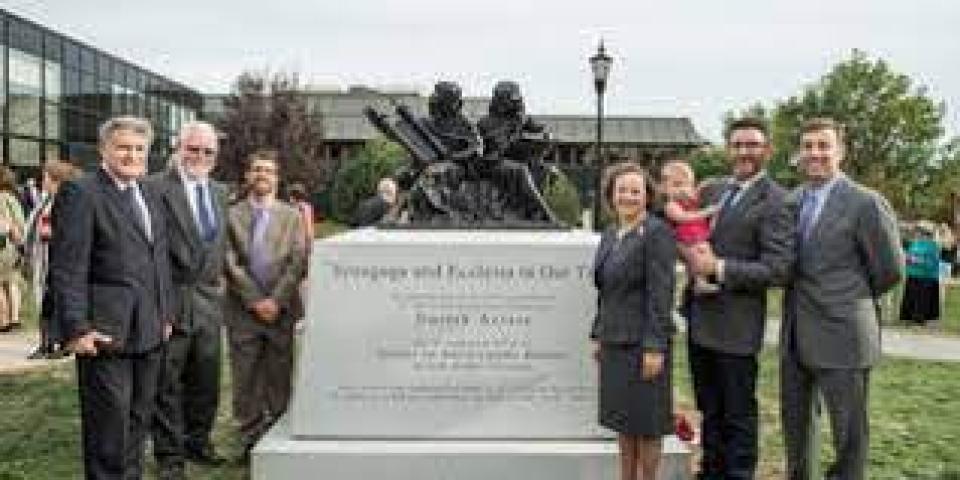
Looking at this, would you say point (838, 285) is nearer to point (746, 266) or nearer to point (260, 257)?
point (746, 266)

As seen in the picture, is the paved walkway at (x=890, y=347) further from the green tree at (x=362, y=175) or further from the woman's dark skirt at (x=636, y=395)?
the green tree at (x=362, y=175)

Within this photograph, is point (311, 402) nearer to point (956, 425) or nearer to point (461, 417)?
point (461, 417)

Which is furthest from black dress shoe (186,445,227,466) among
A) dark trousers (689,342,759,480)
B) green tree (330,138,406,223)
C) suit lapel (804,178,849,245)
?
green tree (330,138,406,223)

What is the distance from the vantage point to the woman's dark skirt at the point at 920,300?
17.4 metres

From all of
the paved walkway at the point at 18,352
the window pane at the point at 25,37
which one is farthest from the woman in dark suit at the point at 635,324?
the window pane at the point at 25,37

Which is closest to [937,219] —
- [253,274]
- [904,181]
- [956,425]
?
[904,181]

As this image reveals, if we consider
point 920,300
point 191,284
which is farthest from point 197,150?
point 920,300

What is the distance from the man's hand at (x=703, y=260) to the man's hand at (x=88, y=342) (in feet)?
8.71

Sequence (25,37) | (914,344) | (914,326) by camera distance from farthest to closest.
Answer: (25,37)
(914,326)
(914,344)

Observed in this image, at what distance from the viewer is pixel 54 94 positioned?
3734cm

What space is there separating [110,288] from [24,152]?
101 ft

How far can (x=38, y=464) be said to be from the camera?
24.9 ft

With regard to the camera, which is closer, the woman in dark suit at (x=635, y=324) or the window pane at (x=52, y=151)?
the woman in dark suit at (x=635, y=324)

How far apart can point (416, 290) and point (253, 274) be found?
1138 mm
